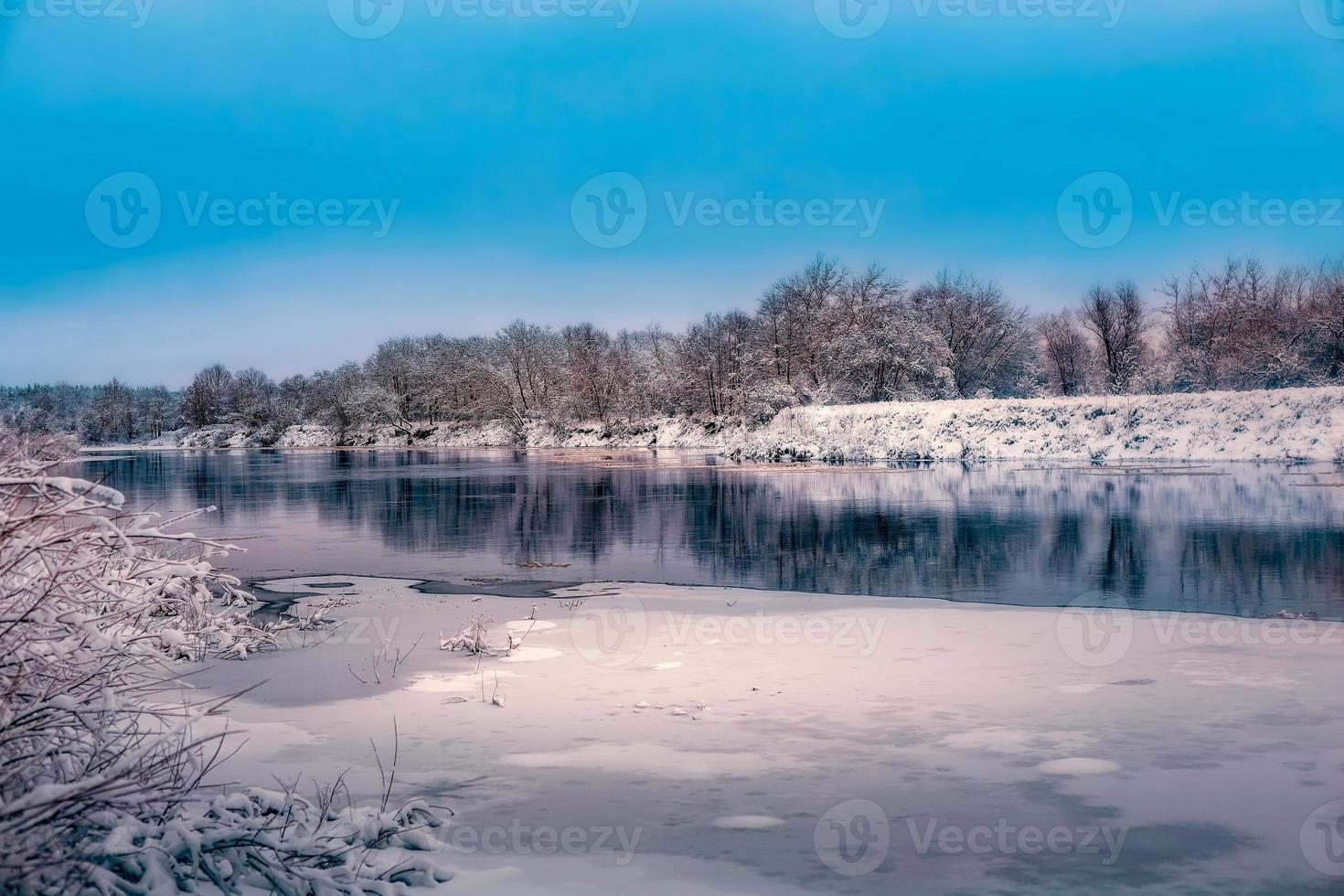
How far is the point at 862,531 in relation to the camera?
19.5 m

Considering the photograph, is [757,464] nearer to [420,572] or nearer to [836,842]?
[420,572]

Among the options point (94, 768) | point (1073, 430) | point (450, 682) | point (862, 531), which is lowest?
point (450, 682)

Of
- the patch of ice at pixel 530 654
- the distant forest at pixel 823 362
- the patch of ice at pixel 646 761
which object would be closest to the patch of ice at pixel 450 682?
the patch of ice at pixel 530 654

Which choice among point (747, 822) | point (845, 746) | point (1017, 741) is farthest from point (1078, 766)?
point (747, 822)

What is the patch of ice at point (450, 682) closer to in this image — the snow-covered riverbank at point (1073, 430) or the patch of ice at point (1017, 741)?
the patch of ice at point (1017, 741)

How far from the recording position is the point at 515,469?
47688mm

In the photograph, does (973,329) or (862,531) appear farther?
(973,329)

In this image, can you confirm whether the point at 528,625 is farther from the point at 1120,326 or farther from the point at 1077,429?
the point at 1120,326

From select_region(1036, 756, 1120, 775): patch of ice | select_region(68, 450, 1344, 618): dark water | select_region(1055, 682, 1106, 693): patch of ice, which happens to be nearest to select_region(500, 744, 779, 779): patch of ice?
select_region(1036, 756, 1120, 775): patch of ice

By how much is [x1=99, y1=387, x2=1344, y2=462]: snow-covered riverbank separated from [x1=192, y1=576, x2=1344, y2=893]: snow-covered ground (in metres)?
35.6

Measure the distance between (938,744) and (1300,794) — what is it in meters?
2.08

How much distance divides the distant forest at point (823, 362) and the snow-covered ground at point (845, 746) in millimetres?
37888

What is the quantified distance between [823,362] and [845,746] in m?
66.3

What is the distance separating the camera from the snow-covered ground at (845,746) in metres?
4.83
